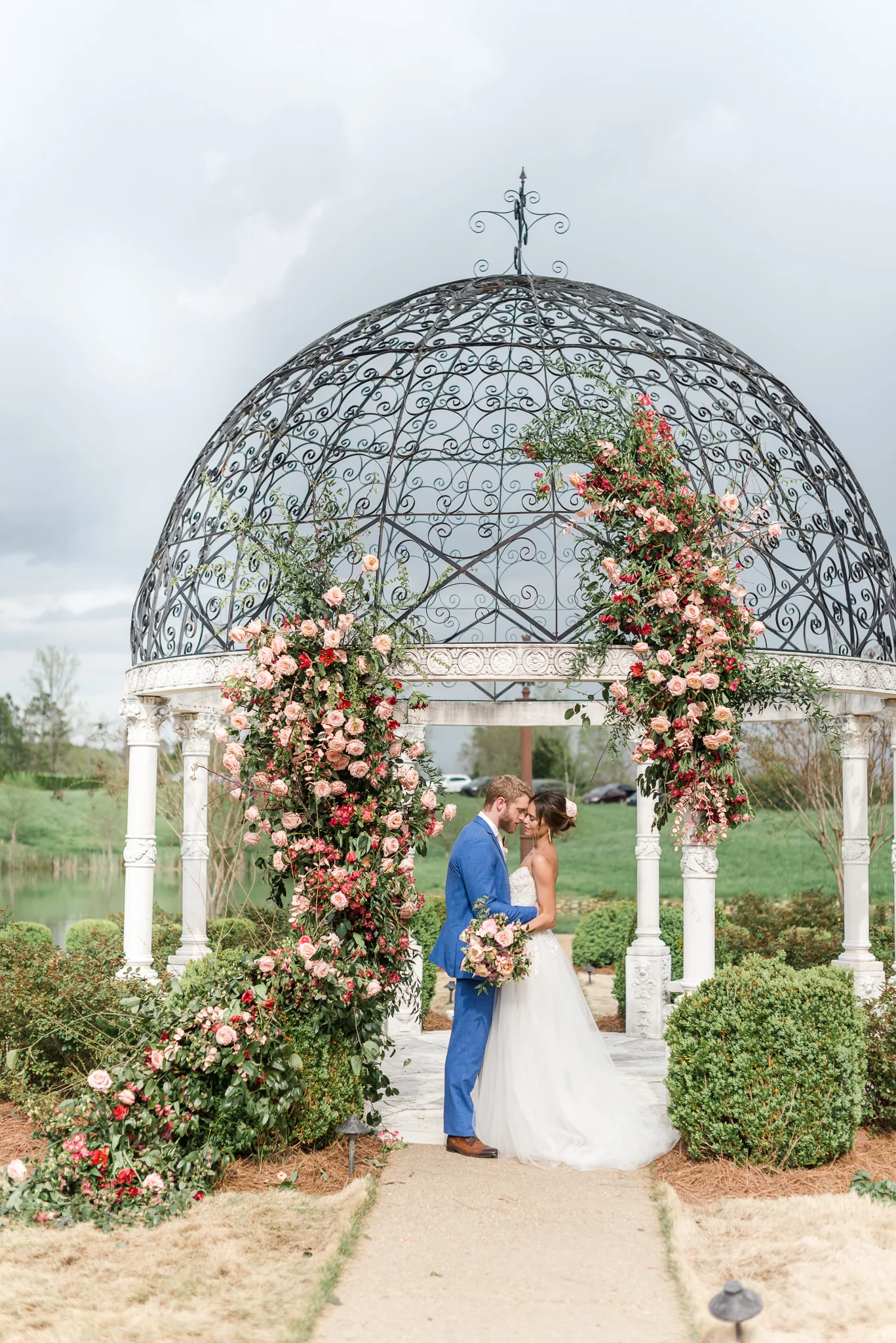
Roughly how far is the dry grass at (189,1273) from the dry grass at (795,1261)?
5.30ft

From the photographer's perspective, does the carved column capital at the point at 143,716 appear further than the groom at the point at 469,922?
Yes

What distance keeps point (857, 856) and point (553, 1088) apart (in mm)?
5499

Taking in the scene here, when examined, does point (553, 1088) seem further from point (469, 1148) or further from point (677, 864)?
point (677, 864)

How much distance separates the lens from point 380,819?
729 cm

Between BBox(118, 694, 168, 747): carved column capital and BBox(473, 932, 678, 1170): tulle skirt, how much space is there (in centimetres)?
474

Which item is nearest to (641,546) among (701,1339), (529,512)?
(529,512)

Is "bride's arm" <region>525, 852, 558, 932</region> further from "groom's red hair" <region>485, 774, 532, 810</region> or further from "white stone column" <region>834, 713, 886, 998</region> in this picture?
"white stone column" <region>834, 713, 886, 998</region>

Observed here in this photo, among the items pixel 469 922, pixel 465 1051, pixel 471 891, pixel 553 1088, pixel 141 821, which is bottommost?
pixel 553 1088

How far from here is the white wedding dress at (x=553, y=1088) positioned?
23.4 ft

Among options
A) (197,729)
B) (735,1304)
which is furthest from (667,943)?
(735,1304)

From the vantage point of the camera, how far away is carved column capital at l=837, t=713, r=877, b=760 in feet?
36.7

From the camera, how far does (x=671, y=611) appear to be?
7500 millimetres

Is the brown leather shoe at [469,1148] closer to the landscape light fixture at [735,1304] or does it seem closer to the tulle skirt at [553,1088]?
the tulle skirt at [553,1088]

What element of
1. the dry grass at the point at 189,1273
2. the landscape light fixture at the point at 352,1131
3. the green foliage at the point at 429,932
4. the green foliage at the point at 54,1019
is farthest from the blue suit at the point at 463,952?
the green foliage at the point at 429,932
